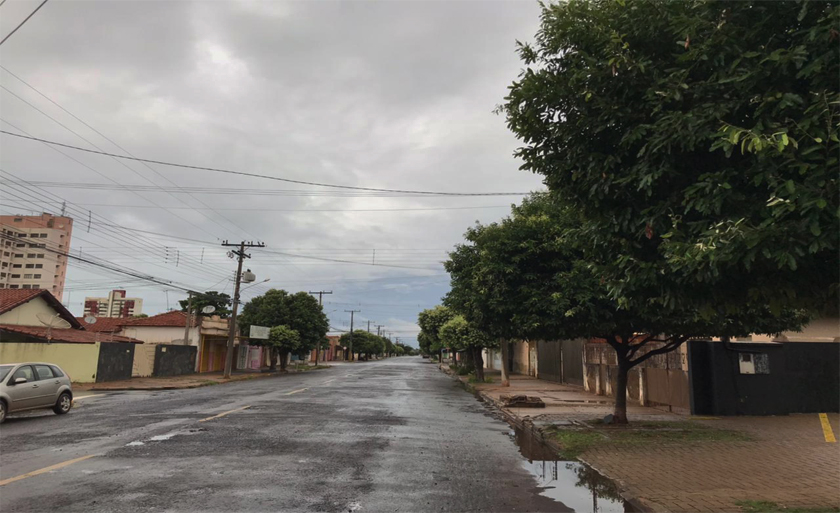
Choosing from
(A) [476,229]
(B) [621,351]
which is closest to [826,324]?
(B) [621,351]

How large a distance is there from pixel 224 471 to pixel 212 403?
36.4ft

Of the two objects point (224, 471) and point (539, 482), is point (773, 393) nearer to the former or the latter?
point (539, 482)

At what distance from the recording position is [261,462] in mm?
8133

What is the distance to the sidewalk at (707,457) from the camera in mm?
6386

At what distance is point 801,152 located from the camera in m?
4.13

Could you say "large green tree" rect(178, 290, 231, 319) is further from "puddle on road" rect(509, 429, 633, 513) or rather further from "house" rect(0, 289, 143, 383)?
"puddle on road" rect(509, 429, 633, 513)

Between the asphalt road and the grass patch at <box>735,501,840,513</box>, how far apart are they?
6.54 feet

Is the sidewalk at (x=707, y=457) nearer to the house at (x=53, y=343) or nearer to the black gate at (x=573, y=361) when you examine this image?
the black gate at (x=573, y=361)

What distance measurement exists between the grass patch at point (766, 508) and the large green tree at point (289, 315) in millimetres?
45761

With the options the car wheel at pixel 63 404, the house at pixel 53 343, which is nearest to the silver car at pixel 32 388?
the car wheel at pixel 63 404

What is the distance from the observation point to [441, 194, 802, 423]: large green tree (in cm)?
1085

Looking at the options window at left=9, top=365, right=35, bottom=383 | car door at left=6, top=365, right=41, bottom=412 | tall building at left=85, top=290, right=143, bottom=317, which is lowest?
car door at left=6, top=365, right=41, bottom=412

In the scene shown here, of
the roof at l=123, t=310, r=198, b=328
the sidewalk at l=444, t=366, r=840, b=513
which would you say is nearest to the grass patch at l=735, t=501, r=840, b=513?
the sidewalk at l=444, t=366, r=840, b=513

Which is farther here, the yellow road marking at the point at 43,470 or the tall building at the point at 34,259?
the tall building at the point at 34,259
